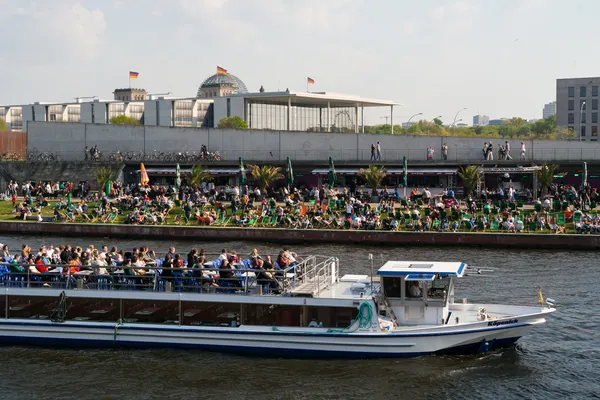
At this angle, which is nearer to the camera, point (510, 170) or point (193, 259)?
point (193, 259)

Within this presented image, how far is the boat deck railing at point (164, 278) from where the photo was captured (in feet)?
84.5

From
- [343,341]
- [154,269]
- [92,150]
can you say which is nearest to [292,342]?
[343,341]

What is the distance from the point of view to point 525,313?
83.2ft

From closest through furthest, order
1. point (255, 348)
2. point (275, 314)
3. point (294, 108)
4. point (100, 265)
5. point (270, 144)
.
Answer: point (275, 314)
point (255, 348)
point (100, 265)
point (270, 144)
point (294, 108)

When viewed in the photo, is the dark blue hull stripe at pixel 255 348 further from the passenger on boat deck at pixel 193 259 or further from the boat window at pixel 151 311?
the passenger on boat deck at pixel 193 259

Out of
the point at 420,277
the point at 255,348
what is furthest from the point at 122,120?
the point at 420,277

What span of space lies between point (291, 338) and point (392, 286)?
11.4ft

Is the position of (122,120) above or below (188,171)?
above

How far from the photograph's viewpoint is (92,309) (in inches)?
1062

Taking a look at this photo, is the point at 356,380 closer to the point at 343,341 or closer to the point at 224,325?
the point at 343,341

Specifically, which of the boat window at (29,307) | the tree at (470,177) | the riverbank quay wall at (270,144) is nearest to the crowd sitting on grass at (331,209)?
the tree at (470,177)

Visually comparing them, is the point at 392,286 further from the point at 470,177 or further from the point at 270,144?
the point at 270,144

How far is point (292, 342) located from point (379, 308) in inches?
113

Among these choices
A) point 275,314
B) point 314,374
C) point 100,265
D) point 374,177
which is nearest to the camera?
point 314,374
